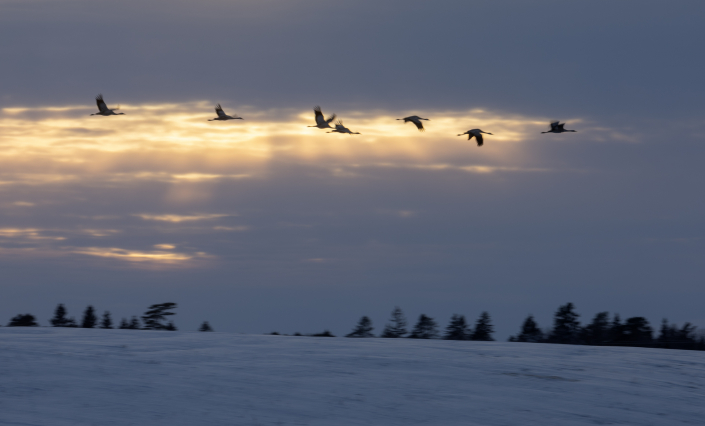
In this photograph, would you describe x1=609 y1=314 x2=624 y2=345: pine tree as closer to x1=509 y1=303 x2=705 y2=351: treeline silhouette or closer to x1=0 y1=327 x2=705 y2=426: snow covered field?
x1=509 y1=303 x2=705 y2=351: treeline silhouette

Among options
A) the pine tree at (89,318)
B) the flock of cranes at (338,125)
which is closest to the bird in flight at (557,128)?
the flock of cranes at (338,125)

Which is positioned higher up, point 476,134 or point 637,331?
point 476,134

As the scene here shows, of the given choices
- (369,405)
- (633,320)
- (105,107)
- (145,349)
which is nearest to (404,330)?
(633,320)

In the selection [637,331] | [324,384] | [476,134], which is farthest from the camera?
[637,331]

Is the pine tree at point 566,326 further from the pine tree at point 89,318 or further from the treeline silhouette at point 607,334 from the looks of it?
the pine tree at point 89,318

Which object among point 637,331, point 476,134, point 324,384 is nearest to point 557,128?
point 476,134

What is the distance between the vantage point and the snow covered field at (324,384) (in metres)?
17.2

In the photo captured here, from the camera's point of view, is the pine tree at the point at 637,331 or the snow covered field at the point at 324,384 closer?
the snow covered field at the point at 324,384

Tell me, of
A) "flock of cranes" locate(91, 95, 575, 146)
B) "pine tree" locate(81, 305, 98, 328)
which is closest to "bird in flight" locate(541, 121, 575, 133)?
"flock of cranes" locate(91, 95, 575, 146)

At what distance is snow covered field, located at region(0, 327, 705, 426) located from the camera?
1723cm

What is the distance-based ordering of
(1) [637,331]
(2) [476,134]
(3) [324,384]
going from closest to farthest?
1. (3) [324,384]
2. (2) [476,134]
3. (1) [637,331]

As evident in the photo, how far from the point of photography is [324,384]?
1975cm

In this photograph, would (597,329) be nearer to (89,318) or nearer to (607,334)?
(607,334)

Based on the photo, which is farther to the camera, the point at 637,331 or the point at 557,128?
the point at 637,331
